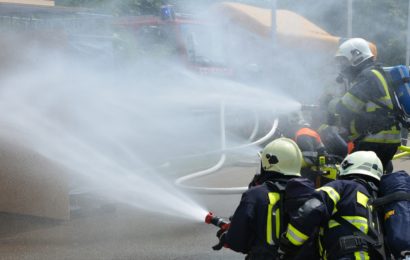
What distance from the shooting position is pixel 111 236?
6.04m

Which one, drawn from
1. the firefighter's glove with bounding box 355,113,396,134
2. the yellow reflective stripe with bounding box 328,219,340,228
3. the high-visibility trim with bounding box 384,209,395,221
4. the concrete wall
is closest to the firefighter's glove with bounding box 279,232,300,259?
the yellow reflective stripe with bounding box 328,219,340,228

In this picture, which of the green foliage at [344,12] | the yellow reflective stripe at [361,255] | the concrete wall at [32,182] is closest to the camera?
the yellow reflective stripe at [361,255]

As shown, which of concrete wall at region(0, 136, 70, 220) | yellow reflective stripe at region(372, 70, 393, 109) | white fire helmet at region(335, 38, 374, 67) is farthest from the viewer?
concrete wall at region(0, 136, 70, 220)

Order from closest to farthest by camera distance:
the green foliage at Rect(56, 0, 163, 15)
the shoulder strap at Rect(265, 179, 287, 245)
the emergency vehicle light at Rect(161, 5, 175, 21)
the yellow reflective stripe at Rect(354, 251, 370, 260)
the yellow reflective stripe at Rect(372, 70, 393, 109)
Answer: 1. the yellow reflective stripe at Rect(354, 251, 370, 260)
2. the shoulder strap at Rect(265, 179, 287, 245)
3. the yellow reflective stripe at Rect(372, 70, 393, 109)
4. the emergency vehicle light at Rect(161, 5, 175, 21)
5. the green foliage at Rect(56, 0, 163, 15)

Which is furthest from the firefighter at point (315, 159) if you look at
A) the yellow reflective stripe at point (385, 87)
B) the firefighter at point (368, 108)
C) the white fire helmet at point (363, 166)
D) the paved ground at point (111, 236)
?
the white fire helmet at point (363, 166)

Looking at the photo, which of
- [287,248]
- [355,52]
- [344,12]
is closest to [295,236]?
[287,248]

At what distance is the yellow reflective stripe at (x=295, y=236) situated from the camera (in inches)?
125

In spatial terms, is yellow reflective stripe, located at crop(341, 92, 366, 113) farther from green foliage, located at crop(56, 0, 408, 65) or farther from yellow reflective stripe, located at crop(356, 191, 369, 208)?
green foliage, located at crop(56, 0, 408, 65)

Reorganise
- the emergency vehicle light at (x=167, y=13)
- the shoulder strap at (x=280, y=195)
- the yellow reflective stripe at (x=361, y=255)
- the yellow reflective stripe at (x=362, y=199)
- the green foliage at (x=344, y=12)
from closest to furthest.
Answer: the yellow reflective stripe at (x=361, y=255), the yellow reflective stripe at (x=362, y=199), the shoulder strap at (x=280, y=195), the emergency vehicle light at (x=167, y=13), the green foliage at (x=344, y=12)

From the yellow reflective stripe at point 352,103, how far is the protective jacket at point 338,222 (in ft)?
6.44

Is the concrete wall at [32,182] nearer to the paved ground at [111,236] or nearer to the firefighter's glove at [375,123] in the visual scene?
the paved ground at [111,236]

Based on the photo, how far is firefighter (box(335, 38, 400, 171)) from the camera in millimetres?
5117

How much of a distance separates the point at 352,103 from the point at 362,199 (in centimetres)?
204

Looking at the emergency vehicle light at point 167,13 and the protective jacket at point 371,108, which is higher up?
the protective jacket at point 371,108
